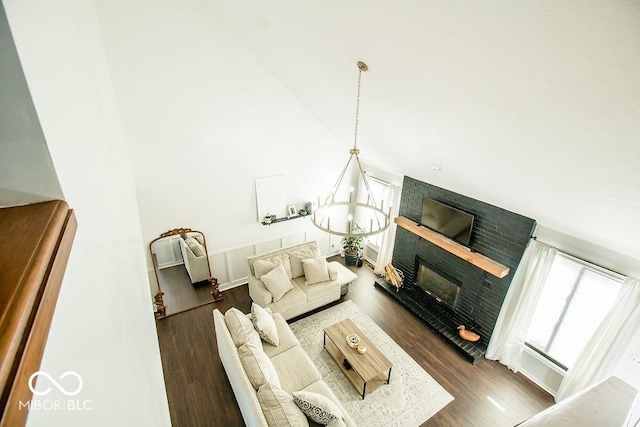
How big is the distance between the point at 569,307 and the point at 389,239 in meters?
2.89

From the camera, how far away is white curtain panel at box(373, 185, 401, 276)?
5.91 metres

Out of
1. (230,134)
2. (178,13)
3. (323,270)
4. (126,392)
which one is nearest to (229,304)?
(323,270)

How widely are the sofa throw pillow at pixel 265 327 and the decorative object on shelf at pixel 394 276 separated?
2493 mm

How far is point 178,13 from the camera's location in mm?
3984

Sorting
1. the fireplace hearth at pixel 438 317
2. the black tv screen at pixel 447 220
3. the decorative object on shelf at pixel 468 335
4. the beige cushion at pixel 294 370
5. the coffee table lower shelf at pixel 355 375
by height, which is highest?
the black tv screen at pixel 447 220

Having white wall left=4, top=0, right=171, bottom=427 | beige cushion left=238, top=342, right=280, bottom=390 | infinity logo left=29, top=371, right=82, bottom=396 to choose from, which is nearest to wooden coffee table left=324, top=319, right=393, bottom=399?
beige cushion left=238, top=342, right=280, bottom=390

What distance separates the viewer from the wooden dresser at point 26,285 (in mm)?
199

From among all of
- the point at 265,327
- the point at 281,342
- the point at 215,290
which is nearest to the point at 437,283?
the point at 281,342

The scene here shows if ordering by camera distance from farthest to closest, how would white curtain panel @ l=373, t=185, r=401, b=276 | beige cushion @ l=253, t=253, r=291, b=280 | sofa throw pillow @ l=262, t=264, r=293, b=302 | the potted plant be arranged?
the potted plant
white curtain panel @ l=373, t=185, r=401, b=276
beige cushion @ l=253, t=253, r=291, b=280
sofa throw pillow @ l=262, t=264, r=293, b=302

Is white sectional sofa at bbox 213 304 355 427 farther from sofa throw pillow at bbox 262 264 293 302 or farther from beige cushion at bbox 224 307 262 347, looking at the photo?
sofa throw pillow at bbox 262 264 293 302

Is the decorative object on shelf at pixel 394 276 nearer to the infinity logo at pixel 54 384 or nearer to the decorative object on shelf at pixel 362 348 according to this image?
the decorative object on shelf at pixel 362 348

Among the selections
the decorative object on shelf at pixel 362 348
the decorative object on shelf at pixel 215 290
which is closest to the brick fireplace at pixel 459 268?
the decorative object on shelf at pixel 362 348

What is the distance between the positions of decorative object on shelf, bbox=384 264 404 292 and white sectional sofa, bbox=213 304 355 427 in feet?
7.38

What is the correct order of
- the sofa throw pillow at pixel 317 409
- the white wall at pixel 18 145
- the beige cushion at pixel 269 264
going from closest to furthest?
the white wall at pixel 18 145, the sofa throw pillow at pixel 317 409, the beige cushion at pixel 269 264
